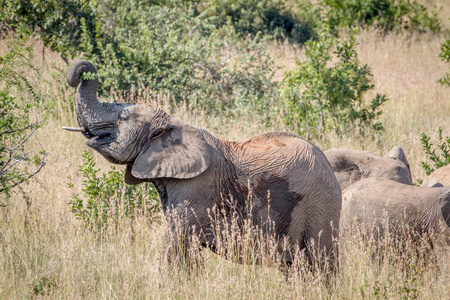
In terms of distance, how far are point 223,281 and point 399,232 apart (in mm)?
2138

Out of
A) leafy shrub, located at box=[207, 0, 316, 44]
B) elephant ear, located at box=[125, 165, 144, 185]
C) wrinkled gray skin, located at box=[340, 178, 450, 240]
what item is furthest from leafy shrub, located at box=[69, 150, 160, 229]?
leafy shrub, located at box=[207, 0, 316, 44]

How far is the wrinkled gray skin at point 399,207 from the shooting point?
19.0ft

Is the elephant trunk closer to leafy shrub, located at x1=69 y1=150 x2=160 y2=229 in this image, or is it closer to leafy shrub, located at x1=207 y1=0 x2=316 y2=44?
leafy shrub, located at x1=69 y1=150 x2=160 y2=229

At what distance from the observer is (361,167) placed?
7.29m

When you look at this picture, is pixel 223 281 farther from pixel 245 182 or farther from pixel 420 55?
pixel 420 55

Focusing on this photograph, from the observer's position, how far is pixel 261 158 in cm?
471

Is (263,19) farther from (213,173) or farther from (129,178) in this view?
(213,173)

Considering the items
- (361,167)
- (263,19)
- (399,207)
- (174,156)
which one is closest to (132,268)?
(174,156)

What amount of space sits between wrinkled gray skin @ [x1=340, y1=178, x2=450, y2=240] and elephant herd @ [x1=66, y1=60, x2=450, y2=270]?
1079 millimetres

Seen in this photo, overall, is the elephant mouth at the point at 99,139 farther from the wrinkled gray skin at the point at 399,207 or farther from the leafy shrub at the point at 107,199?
the wrinkled gray skin at the point at 399,207

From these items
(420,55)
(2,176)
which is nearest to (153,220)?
(2,176)

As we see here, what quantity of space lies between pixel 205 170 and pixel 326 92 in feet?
19.8

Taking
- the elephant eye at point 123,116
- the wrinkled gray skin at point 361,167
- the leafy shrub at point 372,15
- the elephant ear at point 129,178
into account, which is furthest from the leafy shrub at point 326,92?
the leafy shrub at point 372,15

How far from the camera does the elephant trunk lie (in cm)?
457
